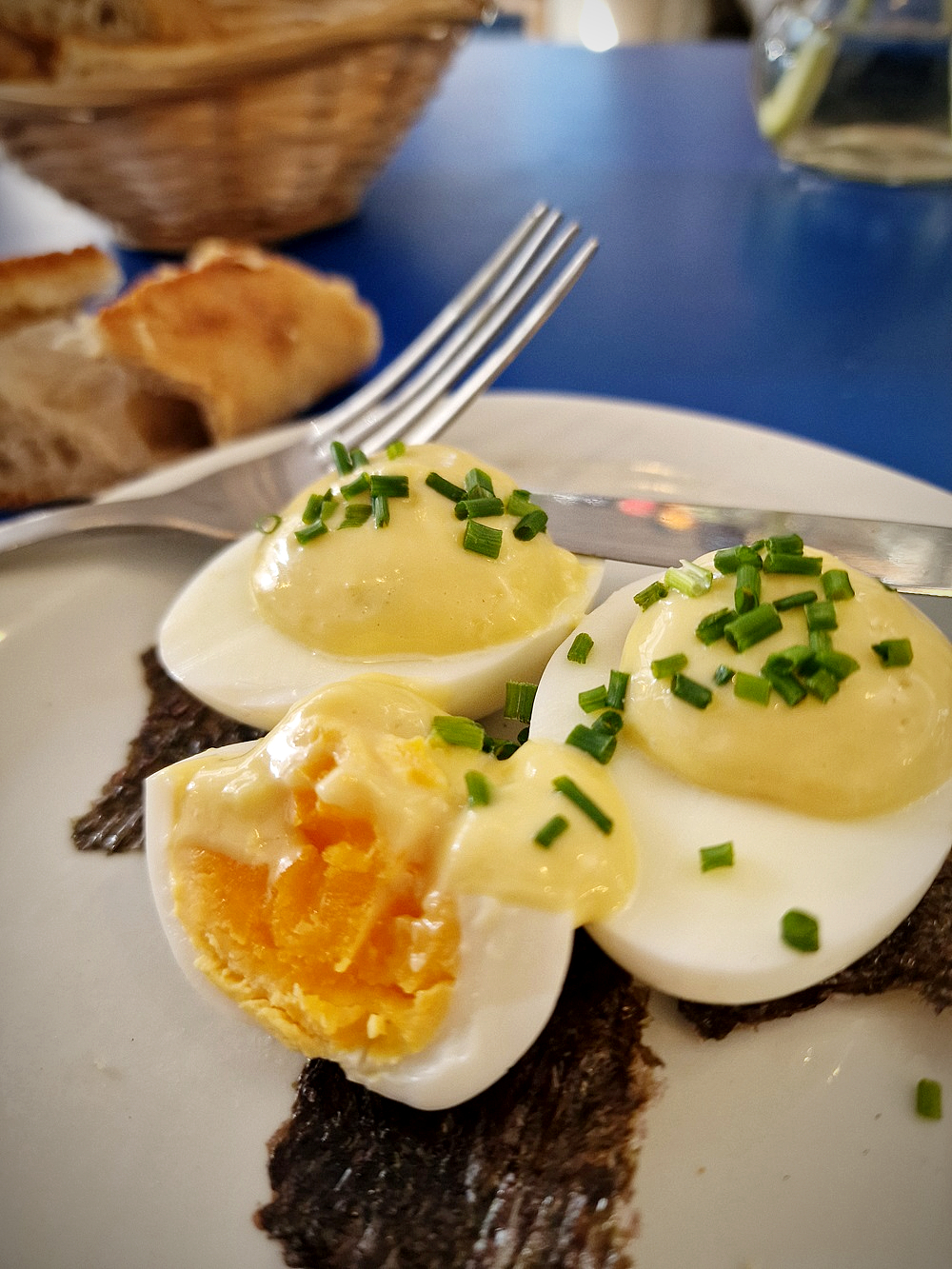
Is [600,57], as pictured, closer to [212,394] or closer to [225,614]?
[212,394]

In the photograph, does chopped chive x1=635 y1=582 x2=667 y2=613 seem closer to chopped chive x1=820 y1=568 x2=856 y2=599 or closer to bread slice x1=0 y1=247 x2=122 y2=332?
chopped chive x1=820 y1=568 x2=856 y2=599

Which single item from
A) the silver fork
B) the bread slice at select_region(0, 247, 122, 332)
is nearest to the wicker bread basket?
the bread slice at select_region(0, 247, 122, 332)

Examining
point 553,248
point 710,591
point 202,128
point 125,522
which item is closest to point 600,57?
point 202,128

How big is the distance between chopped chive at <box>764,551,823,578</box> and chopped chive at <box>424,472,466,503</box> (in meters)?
0.47

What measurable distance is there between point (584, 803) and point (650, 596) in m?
0.36

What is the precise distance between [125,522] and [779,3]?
2907 mm

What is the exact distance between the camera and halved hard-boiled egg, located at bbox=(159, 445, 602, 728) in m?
1.31

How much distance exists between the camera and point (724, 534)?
1.49 m

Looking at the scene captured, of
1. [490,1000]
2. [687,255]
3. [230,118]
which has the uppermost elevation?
[230,118]

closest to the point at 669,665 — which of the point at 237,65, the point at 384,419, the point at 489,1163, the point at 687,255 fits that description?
the point at 489,1163

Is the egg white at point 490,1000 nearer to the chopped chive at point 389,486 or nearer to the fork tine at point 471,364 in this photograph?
the chopped chive at point 389,486

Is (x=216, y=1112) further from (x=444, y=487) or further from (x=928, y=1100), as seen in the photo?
(x=444, y=487)

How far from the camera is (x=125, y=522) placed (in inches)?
68.9

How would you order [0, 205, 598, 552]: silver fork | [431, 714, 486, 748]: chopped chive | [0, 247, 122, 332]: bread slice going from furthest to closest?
[0, 247, 122, 332]: bread slice, [0, 205, 598, 552]: silver fork, [431, 714, 486, 748]: chopped chive
